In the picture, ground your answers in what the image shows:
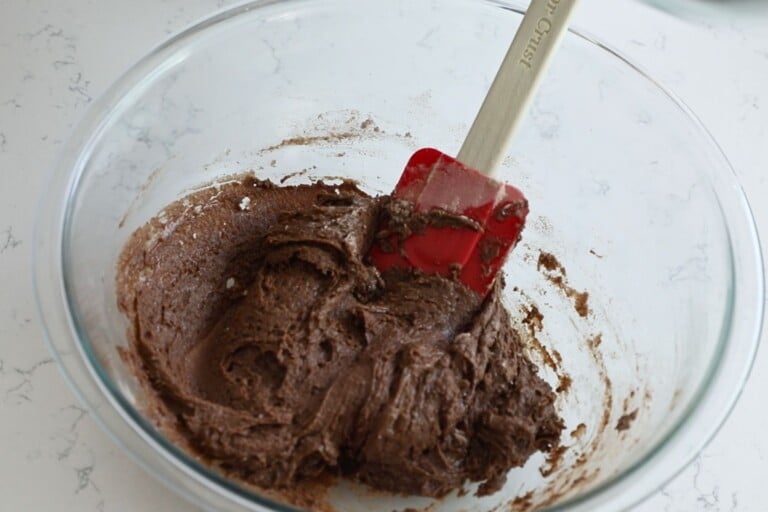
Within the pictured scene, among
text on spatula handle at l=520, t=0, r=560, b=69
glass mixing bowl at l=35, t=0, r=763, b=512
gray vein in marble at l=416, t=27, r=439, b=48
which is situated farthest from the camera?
gray vein in marble at l=416, t=27, r=439, b=48

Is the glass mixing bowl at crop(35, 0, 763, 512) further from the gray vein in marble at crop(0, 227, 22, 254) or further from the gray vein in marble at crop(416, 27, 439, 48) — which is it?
the gray vein in marble at crop(0, 227, 22, 254)

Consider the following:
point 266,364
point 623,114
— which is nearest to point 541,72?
point 623,114

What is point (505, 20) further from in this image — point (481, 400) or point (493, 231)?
point (481, 400)

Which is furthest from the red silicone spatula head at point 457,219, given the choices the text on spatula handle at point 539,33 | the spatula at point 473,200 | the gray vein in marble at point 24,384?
the gray vein in marble at point 24,384

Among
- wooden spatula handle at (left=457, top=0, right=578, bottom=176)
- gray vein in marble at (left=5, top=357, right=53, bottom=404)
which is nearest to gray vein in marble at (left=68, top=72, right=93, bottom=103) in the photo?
gray vein in marble at (left=5, top=357, right=53, bottom=404)

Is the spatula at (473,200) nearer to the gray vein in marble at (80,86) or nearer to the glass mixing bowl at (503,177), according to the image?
the glass mixing bowl at (503,177)

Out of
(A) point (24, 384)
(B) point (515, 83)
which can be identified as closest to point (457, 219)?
(B) point (515, 83)
